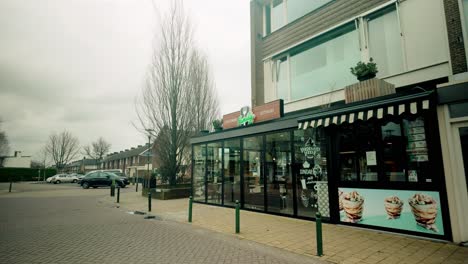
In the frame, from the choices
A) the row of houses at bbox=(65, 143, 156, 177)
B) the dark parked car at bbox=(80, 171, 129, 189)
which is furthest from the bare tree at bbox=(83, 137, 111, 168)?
the dark parked car at bbox=(80, 171, 129, 189)

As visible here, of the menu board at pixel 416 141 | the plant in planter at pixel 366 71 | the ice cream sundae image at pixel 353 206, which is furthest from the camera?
the plant in planter at pixel 366 71

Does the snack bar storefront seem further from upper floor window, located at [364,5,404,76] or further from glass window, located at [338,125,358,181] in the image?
upper floor window, located at [364,5,404,76]

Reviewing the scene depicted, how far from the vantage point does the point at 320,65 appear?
11094 mm

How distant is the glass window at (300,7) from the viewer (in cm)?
1169

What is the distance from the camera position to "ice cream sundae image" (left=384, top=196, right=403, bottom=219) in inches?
267

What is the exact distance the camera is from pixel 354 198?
773 centimetres

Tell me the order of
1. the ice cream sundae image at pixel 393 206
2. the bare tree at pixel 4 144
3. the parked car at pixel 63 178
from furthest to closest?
the bare tree at pixel 4 144 < the parked car at pixel 63 178 < the ice cream sundae image at pixel 393 206

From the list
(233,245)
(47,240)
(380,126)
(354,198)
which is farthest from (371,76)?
(47,240)

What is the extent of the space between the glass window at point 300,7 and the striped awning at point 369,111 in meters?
6.39

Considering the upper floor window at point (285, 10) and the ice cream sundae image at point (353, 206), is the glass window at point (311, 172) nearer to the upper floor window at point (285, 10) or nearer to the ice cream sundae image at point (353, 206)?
the ice cream sundae image at point (353, 206)

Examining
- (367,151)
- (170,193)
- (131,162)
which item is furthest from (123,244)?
(131,162)

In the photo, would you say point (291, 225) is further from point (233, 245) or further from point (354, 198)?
point (233, 245)

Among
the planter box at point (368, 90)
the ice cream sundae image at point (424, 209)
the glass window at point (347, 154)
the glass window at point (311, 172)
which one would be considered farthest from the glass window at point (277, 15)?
the ice cream sundae image at point (424, 209)

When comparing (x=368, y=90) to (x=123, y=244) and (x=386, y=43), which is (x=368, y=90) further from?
(x=123, y=244)
